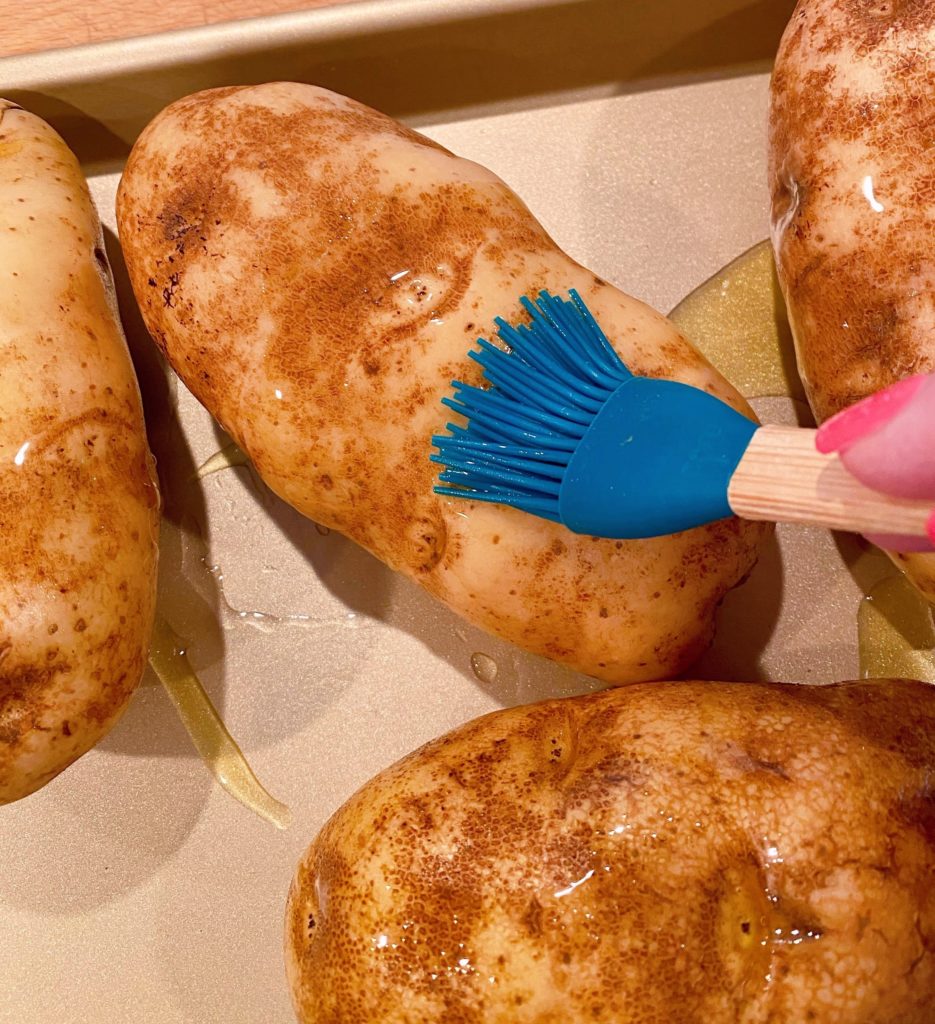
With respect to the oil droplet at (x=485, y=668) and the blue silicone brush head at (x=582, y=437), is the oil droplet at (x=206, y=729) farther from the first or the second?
the blue silicone brush head at (x=582, y=437)

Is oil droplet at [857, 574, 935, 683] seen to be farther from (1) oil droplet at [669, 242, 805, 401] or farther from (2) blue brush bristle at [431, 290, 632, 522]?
(2) blue brush bristle at [431, 290, 632, 522]

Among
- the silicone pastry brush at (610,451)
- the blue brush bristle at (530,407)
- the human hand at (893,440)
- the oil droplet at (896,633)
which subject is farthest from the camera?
the oil droplet at (896,633)

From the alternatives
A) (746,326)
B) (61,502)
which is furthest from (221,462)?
(746,326)

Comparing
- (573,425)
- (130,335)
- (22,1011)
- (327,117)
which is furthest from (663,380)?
(22,1011)

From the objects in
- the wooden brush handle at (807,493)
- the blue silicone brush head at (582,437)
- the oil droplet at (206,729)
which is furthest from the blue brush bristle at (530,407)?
the oil droplet at (206,729)

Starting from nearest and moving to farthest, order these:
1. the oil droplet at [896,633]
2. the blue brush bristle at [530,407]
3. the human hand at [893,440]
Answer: the human hand at [893,440] < the blue brush bristle at [530,407] < the oil droplet at [896,633]

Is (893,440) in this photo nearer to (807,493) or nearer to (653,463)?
(807,493)

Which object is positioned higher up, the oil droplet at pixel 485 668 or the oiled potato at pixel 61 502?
the oiled potato at pixel 61 502

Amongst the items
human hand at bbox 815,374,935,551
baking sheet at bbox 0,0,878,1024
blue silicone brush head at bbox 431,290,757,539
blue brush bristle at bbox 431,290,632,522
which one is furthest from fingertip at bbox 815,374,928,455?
baking sheet at bbox 0,0,878,1024
